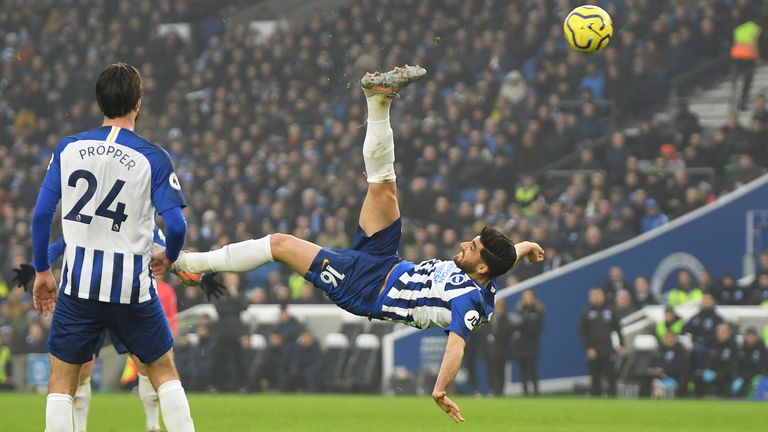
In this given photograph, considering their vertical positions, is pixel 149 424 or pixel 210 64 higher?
pixel 210 64

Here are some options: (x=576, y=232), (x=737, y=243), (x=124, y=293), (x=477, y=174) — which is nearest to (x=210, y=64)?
(x=477, y=174)

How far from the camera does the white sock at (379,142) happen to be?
7.52 metres

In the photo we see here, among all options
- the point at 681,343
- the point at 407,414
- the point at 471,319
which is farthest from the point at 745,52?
the point at 471,319

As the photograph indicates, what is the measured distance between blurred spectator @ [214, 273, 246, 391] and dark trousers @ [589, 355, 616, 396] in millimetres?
5410

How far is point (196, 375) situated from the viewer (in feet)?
61.3

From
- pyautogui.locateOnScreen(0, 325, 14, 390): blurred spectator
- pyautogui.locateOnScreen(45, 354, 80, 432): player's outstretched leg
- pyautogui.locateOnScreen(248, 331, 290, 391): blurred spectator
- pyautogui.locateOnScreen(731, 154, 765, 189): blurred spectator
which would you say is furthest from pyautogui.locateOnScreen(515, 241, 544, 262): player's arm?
pyautogui.locateOnScreen(0, 325, 14, 390): blurred spectator

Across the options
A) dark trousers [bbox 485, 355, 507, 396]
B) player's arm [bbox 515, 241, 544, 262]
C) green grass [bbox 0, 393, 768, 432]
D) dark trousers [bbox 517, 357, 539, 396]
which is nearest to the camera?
player's arm [bbox 515, 241, 544, 262]

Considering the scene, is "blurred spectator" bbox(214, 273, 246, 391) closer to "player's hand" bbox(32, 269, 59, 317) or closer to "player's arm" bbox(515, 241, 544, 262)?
"player's arm" bbox(515, 241, 544, 262)

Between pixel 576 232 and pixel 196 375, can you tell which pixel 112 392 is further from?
pixel 576 232

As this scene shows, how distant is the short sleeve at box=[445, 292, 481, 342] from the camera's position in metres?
6.89

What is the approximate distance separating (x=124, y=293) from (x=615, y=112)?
1559 cm

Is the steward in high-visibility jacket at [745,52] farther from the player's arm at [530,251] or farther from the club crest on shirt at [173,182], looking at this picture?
the club crest on shirt at [173,182]

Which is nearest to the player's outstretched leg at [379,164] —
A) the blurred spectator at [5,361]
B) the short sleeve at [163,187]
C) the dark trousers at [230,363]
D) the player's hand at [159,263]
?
the player's hand at [159,263]

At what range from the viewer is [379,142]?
754cm
